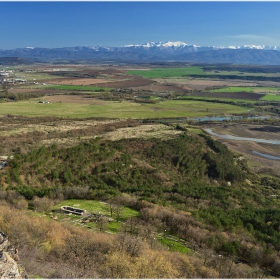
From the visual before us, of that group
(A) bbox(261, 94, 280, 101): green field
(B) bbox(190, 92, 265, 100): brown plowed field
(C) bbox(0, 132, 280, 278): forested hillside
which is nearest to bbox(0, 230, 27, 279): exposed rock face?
(C) bbox(0, 132, 280, 278): forested hillside

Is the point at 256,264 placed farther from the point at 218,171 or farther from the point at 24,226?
the point at 218,171

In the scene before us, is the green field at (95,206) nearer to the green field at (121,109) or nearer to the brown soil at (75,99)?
the green field at (121,109)

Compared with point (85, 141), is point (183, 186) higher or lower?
lower

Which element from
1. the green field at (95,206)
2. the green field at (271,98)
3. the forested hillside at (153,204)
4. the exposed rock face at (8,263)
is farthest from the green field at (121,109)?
the exposed rock face at (8,263)

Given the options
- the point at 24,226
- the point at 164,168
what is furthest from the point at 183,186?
the point at 24,226

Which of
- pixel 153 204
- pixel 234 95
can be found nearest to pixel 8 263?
pixel 153 204

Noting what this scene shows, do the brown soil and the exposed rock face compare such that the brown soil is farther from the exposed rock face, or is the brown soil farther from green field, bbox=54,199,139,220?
the exposed rock face
